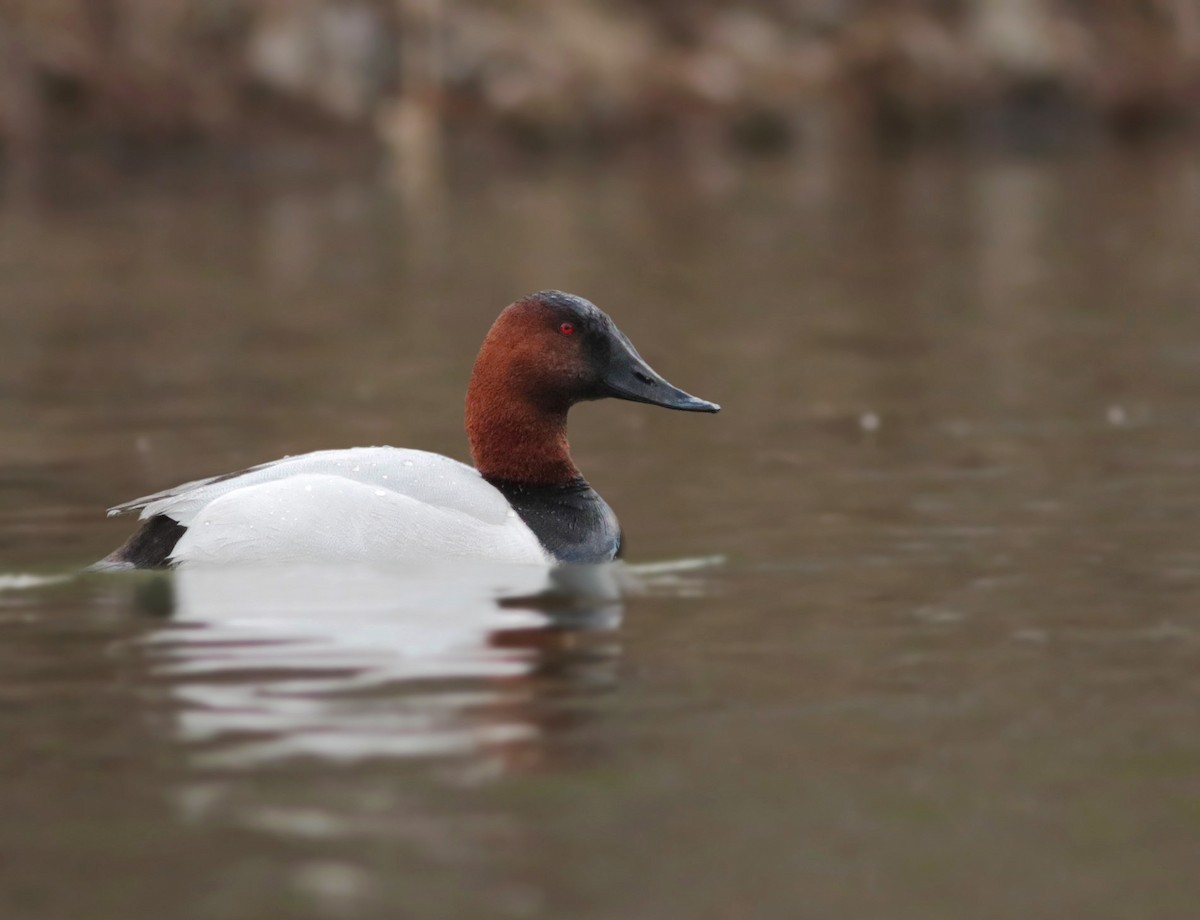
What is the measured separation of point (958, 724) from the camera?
4.52 meters

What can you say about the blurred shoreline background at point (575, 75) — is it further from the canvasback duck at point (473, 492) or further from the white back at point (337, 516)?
the white back at point (337, 516)

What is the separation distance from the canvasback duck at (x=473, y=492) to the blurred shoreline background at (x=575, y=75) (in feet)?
74.2

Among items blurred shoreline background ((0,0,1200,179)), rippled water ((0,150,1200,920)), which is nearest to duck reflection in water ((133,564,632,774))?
rippled water ((0,150,1200,920))

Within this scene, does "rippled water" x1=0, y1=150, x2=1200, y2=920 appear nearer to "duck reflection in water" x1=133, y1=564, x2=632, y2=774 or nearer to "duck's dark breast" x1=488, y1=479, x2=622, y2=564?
"duck reflection in water" x1=133, y1=564, x2=632, y2=774

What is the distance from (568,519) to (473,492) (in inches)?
15.0

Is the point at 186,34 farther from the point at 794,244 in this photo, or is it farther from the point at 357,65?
the point at 794,244

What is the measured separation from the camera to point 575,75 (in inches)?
1305

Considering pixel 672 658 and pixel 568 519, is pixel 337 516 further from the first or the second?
pixel 672 658

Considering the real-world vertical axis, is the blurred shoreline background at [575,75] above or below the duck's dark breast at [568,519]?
above

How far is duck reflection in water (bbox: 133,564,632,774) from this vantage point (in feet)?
14.4

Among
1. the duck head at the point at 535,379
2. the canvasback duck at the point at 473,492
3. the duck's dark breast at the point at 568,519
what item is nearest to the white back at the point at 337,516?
the canvasback duck at the point at 473,492

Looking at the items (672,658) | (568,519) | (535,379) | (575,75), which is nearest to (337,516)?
(568,519)

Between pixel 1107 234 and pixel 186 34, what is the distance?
1609 cm

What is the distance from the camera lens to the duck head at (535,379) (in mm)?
6703
